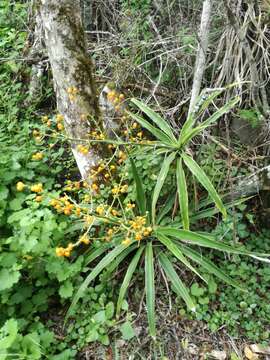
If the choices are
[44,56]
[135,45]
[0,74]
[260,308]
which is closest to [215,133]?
[135,45]

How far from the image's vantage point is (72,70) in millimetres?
1907

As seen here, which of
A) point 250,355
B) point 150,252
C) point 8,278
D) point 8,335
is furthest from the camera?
point 150,252

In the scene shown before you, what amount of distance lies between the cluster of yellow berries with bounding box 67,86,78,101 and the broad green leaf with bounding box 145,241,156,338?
35.0 inches

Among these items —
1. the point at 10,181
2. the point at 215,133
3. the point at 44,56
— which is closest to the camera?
the point at 10,181

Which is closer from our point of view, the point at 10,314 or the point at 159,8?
the point at 10,314

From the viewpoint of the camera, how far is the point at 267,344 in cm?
182

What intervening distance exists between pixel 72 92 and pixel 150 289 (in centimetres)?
108

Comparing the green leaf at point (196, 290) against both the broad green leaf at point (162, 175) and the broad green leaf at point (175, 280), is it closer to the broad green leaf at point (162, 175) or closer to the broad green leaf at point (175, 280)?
the broad green leaf at point (175, 280)

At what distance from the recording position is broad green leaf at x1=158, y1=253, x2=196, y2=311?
69.3 inches

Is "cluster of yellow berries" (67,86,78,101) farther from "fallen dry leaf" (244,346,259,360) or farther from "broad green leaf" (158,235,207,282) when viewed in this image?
"fallen dry leaf" (244,346,259,360)

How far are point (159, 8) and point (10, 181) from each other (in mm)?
1653


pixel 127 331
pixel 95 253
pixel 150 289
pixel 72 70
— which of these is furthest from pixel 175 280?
pixel 72 70

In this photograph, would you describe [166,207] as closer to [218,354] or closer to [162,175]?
[162,175]

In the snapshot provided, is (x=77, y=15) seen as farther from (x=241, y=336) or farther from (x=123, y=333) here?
(x=241, y=336)
